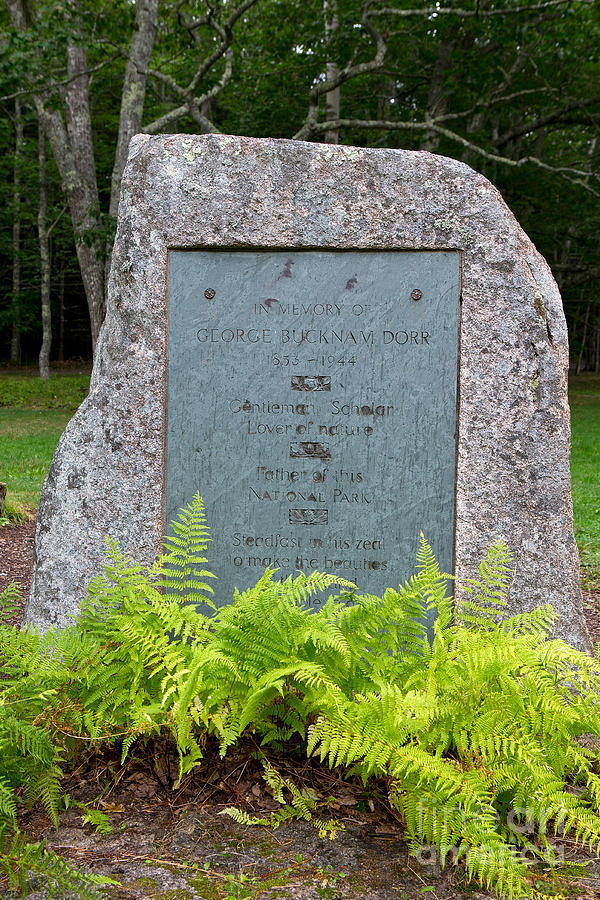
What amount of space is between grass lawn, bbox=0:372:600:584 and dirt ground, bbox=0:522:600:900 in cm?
499

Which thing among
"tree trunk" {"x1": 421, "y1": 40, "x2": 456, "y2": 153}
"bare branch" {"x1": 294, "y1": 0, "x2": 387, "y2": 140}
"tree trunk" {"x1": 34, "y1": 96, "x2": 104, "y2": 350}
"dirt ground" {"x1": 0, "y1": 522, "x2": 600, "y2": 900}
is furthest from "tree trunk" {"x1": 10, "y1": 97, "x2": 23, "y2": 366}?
"dirt ground" {"x1": 0, "y1": 522, "x2": 600, "y2": 900}

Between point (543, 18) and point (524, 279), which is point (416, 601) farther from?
point (543, 18)

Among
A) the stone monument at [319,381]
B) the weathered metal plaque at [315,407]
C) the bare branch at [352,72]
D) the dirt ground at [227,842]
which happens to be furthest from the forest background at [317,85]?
the dirt ground at [227,842]

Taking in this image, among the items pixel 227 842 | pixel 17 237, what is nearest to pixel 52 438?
pixel 227 842

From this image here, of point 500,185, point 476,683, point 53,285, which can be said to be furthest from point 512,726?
point 53,285

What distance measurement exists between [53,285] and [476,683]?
108ft

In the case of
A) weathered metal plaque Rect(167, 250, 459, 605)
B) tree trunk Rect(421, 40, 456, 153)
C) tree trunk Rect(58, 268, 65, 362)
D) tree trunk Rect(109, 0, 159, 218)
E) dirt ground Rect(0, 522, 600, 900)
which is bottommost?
dirt ground Rect(0, 522, 600, 900)

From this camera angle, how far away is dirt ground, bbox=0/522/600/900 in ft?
6.66

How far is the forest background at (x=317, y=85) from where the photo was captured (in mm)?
11945

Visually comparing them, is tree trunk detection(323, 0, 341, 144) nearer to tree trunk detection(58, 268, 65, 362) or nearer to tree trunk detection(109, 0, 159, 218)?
tree trunk detection(109, 0, 159, 218)

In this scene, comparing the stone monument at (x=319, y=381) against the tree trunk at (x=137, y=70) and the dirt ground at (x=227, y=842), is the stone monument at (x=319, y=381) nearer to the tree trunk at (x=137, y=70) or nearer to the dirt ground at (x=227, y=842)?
the dirt ground at (x=227, y=842)

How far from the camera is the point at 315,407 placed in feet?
12.2

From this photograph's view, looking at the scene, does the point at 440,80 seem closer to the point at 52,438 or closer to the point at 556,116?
the point at 556,116

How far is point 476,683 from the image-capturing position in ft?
7.79
